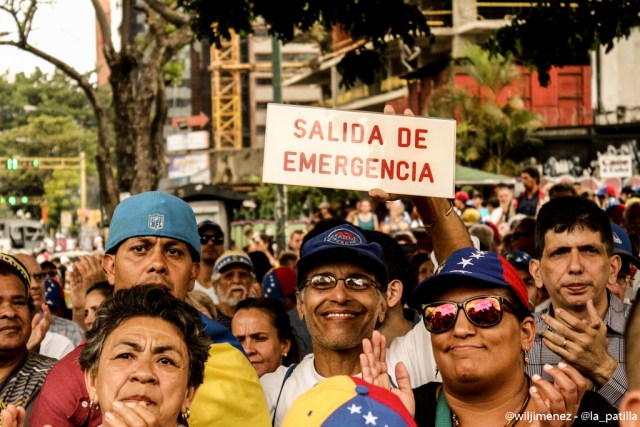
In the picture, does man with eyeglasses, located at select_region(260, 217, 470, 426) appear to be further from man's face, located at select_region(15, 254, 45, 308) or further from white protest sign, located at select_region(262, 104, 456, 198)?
man's face, located at select_region(15, 254, 45, 308)

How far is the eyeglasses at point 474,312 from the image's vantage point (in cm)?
432

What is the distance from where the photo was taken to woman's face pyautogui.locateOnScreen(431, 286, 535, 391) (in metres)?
4.27

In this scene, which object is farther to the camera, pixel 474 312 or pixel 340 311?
pixel 340 311

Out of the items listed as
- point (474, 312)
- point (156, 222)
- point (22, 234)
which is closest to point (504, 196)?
point (156, 222)

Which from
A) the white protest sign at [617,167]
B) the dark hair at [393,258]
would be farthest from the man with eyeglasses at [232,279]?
the white protest sign at [617,167]

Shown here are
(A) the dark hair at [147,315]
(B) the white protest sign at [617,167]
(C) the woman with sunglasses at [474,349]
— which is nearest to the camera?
(A) the dark hair at [147,315]

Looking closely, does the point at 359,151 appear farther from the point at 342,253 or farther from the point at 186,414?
the point at 186,414

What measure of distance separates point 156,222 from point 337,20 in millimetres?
5529

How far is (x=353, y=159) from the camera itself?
512 cm

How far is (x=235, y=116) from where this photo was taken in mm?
99062

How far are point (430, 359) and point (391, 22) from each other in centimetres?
553

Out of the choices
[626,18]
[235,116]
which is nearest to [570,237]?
[626,18]

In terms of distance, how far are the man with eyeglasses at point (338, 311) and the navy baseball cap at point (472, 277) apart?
75 cm

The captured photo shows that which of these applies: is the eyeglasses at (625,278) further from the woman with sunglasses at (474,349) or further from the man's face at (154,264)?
the man's face at (154,264)
